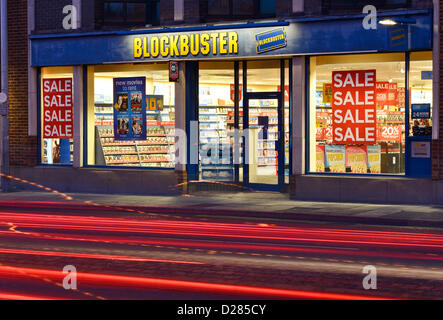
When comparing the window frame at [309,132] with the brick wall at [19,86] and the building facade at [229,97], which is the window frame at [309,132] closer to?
the building facade at [229,97]

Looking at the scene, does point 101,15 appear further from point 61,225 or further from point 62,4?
point 61,225

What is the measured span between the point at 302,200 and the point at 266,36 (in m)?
4.50

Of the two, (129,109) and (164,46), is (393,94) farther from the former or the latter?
(129,109)

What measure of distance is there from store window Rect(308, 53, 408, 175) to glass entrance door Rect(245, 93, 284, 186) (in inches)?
62.2

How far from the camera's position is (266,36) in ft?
72.1

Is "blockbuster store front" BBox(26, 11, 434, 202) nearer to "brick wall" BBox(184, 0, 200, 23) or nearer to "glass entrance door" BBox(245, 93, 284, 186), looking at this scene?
"glass entrance door" BBox(245, 93, 284, 186)

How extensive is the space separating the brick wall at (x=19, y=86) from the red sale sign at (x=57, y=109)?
0.62m

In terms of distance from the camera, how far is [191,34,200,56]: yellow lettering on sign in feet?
75.5

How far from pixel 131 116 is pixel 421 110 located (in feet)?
28.8

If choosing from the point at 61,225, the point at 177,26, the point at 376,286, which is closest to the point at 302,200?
the point at 177,26

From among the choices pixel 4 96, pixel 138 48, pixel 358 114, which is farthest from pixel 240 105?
pixel 4 96

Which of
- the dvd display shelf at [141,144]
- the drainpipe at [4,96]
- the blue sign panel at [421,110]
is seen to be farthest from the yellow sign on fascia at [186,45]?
the blue sign panel at [421,110]

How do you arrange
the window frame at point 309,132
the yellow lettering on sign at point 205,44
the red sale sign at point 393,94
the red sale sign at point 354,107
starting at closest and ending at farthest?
1. the window frame at point 309,132
2. the red sale sign at point 393,94
3. the red sale sign at point 354,107
4. the yellow lettering on sign at point 205,44

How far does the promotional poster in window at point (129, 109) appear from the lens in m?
24.4
